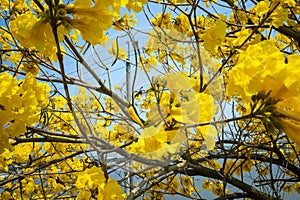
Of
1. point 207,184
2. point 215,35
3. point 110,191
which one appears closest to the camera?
point 110,191

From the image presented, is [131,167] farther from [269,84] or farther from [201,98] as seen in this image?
A: [269,84]

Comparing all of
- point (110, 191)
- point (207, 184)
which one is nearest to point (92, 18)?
point (110, 191)

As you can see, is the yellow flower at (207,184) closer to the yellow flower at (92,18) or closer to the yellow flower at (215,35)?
the yellow flower at (215,35)

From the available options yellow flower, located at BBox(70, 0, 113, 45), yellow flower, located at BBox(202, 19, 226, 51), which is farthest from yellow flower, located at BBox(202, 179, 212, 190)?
yellow flower, located at BBox(70, 0, 113, 45)

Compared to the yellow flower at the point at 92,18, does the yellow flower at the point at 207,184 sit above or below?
above

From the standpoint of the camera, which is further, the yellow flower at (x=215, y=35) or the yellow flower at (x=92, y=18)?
the yellow flower at (x=215, y=35)

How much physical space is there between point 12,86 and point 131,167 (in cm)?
54

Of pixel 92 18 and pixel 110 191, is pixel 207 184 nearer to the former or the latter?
pixel 110 191

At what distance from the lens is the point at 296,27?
1.89 metres

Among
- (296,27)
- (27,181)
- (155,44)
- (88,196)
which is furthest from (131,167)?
(27,181)

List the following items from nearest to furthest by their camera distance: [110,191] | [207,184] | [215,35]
→ [110,191], [215,35], [207,184]

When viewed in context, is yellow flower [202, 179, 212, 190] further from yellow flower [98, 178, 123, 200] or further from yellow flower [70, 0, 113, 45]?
yellow flower [70, 0, 113, 45]

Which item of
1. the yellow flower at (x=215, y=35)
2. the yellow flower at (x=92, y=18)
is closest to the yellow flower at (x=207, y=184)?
the yellow flower at (x=215, y=35)

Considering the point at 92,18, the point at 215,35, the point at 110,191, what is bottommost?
the point at 110,191
